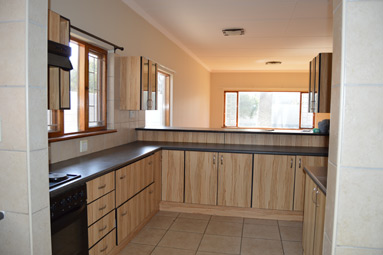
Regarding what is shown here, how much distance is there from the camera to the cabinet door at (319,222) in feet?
6.06

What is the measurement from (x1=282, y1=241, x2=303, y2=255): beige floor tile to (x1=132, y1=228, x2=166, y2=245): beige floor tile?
123 centimetres

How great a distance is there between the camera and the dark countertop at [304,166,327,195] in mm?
1869

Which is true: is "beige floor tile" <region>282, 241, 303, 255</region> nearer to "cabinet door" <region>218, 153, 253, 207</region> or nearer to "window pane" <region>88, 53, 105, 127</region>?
"cabinet door" <region>218, 153, 253, 207</region>

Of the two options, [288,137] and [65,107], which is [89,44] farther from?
[288,137]

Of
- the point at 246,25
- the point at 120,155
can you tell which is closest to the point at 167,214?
the point at 120,155

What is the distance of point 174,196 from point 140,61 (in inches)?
68.3

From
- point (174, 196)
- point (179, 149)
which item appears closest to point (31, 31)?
point (179, 149)

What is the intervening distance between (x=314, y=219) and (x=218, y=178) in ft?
5.48

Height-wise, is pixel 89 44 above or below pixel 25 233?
above

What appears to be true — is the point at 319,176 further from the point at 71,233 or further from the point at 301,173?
the point at 71,233

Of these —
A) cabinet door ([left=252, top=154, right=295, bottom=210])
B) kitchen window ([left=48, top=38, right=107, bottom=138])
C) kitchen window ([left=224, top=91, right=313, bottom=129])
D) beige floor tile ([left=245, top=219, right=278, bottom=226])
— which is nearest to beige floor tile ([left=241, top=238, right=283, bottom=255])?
beige floor tile ([left=245, top=219, right=278, bottom=226])

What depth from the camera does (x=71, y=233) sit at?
1919 mm

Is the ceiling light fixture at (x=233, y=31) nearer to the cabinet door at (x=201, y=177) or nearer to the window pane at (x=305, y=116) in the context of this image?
the cabinet door at (x=201, y=177)

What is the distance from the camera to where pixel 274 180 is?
11.6ft
